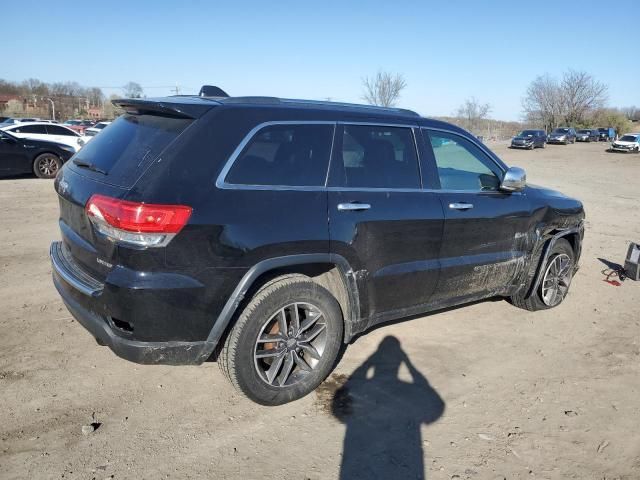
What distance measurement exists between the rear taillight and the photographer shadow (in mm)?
1564

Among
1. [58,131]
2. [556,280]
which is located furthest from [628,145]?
[556,280]

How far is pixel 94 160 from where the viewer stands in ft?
10.4

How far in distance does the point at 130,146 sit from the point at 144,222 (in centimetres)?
68

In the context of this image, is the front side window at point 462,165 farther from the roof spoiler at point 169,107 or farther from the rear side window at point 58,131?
the rear side window at point 58,131

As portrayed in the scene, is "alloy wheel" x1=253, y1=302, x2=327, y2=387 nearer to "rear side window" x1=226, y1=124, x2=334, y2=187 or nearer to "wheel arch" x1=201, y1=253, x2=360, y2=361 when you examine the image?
"wheel arch" x1=201, y1=253, x2=360, y2=361

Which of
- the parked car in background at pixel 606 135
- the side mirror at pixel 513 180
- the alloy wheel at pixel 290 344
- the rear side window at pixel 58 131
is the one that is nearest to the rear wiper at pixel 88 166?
the alloy wheel at pixel 290 344

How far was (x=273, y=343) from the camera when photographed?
3195mm

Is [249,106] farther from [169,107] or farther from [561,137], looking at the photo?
[561,137]

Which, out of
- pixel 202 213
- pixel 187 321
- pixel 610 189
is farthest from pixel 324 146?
pixel 610 189

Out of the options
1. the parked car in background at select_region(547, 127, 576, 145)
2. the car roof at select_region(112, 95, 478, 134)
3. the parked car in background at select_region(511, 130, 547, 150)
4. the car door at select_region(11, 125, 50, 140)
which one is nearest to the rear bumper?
the car roof at select_region(112, 95, 478, 134)

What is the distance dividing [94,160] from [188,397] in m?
1.64

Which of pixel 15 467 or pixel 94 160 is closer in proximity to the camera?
pixel 15 467

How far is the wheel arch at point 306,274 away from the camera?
9.42 ft

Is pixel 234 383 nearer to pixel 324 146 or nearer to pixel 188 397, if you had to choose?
pixel 188 397
